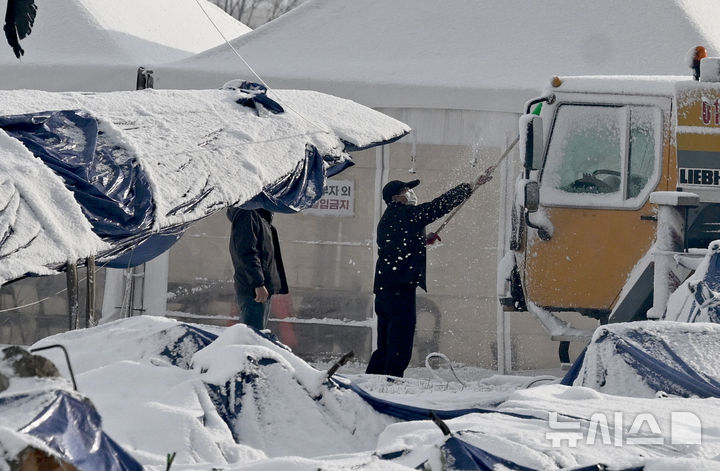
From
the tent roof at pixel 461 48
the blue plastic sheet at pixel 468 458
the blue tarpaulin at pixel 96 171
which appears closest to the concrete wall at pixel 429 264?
the tent roof at pixel 461 48

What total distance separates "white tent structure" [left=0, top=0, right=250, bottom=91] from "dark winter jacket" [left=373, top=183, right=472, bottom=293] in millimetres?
3341

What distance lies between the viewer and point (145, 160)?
7.05 metres

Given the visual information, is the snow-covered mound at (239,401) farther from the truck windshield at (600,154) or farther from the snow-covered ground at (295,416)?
the truck windshield at (600,154)

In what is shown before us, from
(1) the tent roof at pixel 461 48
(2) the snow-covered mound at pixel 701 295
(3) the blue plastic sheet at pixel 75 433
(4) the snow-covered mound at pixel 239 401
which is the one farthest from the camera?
(1) the tent roof at pixel 461 48

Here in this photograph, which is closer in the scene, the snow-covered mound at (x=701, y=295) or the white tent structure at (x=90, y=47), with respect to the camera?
the snow-covered mound at (x=701, y=295)

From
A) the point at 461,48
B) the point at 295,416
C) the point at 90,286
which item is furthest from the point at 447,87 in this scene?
the point at 295,416

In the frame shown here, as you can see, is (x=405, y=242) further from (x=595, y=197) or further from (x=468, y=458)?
(x=468, y=458)

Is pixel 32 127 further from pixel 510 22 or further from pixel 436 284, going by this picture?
pixel 510 22

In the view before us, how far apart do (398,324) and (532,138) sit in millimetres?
1718

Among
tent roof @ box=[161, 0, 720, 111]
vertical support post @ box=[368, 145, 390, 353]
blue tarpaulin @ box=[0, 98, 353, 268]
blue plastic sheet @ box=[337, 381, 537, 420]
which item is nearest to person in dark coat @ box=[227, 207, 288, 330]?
blue tarpaulin @ box=[0, 98, 353, 268]

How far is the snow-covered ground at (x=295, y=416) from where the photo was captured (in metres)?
3.34

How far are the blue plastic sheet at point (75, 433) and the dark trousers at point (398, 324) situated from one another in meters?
6.12

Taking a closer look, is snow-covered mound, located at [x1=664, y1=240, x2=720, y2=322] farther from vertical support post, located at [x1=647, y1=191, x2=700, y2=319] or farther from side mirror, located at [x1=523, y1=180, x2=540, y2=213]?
side mirror, located at [x1=523, y1=180, x2=540, y2=213]

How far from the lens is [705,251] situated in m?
6.94
